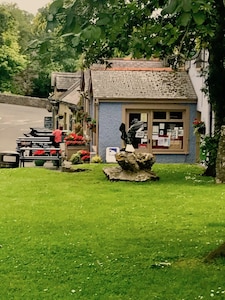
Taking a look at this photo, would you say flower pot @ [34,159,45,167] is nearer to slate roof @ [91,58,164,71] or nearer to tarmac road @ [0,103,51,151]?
slate roof @ [91,58,164,71]

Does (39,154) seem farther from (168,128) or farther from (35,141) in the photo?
(168,128)

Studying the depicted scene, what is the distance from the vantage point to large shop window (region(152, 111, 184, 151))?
26125mm

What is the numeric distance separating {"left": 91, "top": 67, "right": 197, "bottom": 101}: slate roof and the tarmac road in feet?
40.6

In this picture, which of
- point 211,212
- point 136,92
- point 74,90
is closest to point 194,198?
point 211,212

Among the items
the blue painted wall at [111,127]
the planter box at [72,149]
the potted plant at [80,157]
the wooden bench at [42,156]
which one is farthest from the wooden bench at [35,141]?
the blue painted wall at [111,127]

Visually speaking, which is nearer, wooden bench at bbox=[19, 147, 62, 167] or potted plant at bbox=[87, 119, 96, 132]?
wooden bench at bbox=[19, 147, 62, 167]

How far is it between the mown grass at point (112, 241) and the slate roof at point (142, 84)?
910 cm

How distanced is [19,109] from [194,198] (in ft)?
172

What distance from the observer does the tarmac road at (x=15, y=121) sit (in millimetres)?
42231

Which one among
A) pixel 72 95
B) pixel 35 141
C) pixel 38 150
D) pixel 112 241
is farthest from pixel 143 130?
pixel 112 241

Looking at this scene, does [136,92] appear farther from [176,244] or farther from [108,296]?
[108,296]

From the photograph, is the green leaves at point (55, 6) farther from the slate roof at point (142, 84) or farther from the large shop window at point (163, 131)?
the large shop window at point (163, 131)

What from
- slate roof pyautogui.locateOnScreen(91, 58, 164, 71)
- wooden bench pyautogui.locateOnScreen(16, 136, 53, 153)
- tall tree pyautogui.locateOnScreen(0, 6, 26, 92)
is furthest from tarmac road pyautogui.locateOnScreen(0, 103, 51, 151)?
slate roof pyautogui.locateOnScreen(91, 58, 164, 71)

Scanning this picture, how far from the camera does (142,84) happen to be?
2627 centimetres
